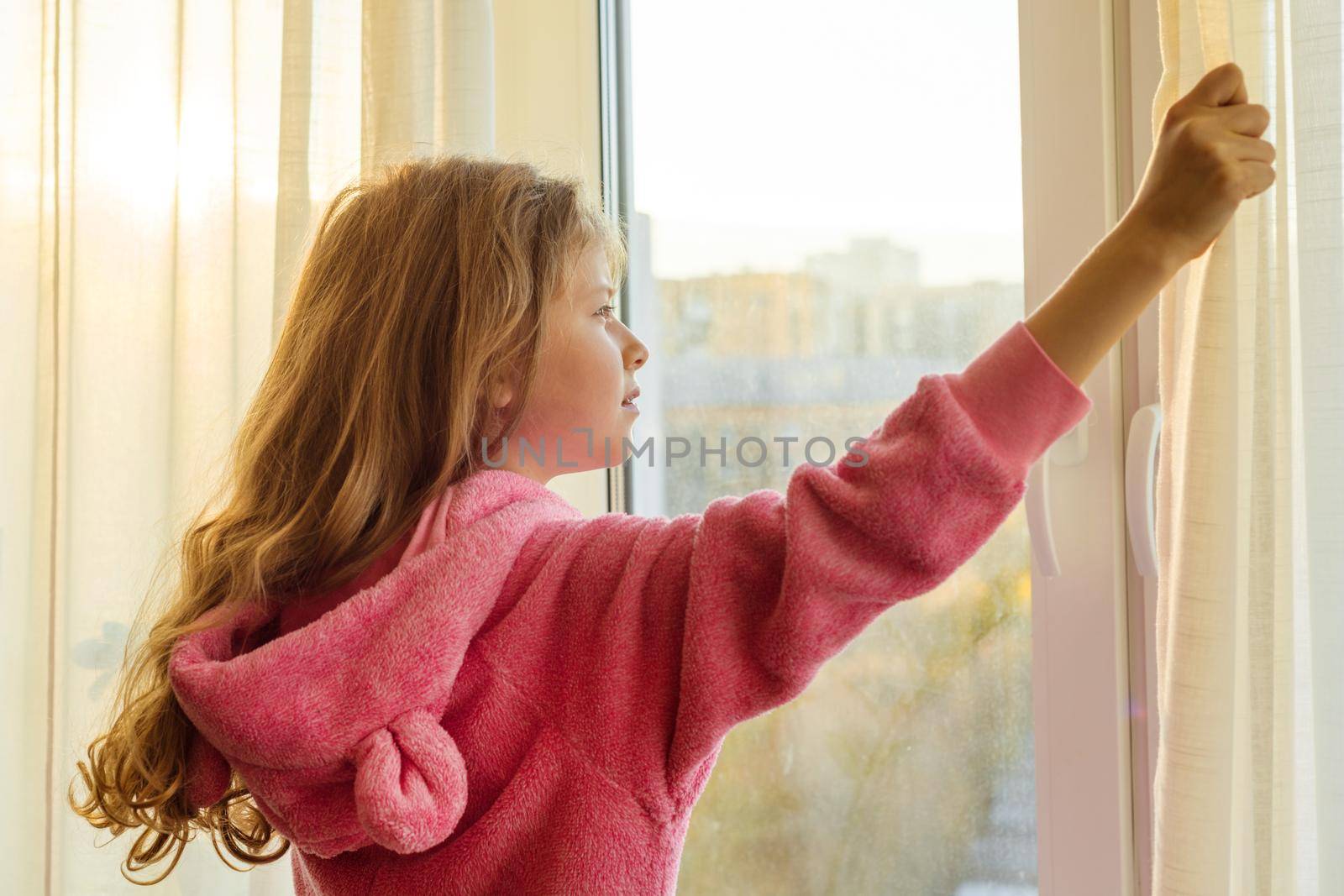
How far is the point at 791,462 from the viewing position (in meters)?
1.37

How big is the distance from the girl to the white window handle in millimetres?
388

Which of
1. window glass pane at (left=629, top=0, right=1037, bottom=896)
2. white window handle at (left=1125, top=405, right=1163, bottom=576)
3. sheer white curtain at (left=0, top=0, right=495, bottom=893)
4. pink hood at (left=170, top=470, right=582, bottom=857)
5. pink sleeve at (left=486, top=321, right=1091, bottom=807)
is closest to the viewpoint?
pink sleeve at (left=486, top=321, right=1091, bottom=807)

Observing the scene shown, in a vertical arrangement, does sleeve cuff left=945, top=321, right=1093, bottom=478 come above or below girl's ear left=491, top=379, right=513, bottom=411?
below

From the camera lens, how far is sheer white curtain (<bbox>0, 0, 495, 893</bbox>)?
145 cm

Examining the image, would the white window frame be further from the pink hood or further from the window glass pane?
the pink hood

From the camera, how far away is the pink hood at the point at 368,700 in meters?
0.72

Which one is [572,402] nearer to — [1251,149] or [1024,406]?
[1024,406]

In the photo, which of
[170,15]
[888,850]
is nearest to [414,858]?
[888,850]

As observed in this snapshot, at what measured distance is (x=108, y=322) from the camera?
147 centimetres

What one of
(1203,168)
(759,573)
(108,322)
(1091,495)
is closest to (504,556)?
(759,573)

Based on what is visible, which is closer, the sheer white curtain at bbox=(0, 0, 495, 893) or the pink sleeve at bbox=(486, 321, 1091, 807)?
the pink sleeve at bbox=(486, 321, 1091, 807)

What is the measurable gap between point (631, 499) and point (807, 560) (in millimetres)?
936

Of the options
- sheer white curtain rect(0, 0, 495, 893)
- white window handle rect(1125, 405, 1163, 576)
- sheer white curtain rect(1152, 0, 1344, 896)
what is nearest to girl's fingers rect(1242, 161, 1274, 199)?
sheer white curtain rect(1152, 0, 1344, 896)

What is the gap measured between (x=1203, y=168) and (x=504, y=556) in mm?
497
